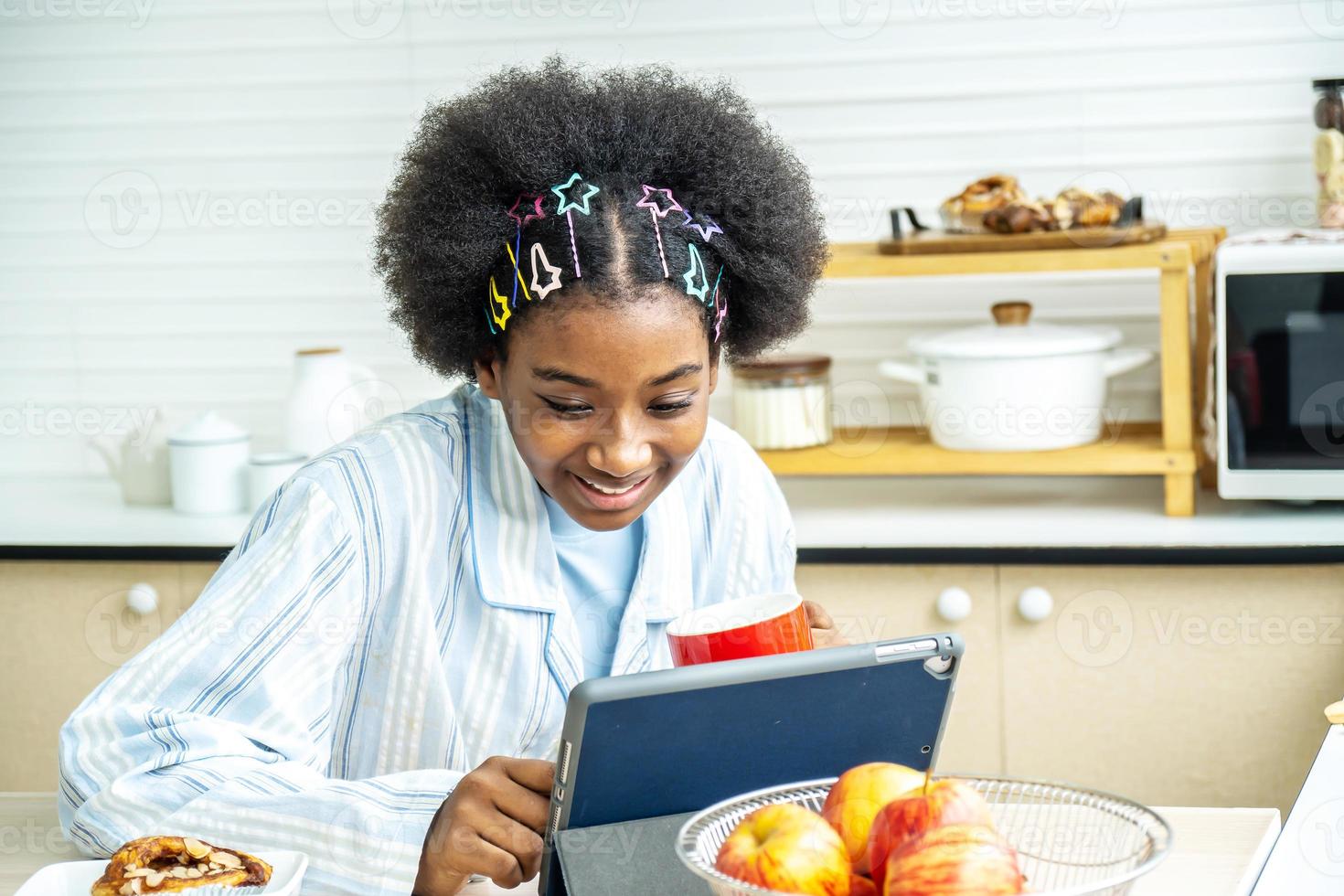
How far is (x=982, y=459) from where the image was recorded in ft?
8.23

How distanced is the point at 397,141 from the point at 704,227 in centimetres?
180

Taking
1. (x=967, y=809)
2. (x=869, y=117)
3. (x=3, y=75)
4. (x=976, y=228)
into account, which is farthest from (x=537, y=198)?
(x=3, y=75)

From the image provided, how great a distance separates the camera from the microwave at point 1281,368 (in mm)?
2314

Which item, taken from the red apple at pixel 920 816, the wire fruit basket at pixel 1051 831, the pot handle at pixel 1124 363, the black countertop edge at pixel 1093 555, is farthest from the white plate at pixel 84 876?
the pot handle at pixel 1124 363

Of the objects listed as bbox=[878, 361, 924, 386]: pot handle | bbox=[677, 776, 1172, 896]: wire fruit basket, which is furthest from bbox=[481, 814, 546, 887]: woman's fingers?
bbox=[878, 361, 924, 386]: pot handle

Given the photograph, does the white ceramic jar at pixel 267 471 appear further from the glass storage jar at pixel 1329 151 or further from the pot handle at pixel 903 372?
the glass storage jar at pixel 1329 151

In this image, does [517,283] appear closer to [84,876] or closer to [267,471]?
[84,876]

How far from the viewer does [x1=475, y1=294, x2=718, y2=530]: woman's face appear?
4.40 ft

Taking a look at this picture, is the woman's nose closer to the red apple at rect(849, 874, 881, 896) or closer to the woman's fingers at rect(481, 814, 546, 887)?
the woman's fingers at rect(481, 814, 546, 887)

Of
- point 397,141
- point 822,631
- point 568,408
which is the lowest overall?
point 822,631

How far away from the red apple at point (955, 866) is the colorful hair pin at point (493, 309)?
0.78m

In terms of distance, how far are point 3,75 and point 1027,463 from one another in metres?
2.40

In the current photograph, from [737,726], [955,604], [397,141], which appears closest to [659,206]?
[737,726]

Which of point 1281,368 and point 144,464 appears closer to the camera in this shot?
point 1281,368
